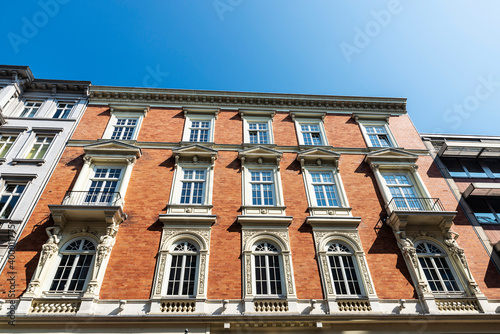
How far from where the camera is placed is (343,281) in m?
13.2

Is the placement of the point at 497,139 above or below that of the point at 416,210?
above

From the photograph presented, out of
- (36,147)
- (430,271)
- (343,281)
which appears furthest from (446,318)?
(36,147)

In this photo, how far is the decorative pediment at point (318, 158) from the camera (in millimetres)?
17969

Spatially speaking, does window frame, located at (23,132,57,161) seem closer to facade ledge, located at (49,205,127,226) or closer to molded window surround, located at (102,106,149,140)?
molded window surround, located at (102,106,149,140)

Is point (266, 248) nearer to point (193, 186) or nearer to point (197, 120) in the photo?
point (193, 186)

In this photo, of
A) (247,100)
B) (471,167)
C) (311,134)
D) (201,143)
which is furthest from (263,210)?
(471,167)

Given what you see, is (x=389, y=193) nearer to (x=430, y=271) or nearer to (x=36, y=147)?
(x=430, y=271)

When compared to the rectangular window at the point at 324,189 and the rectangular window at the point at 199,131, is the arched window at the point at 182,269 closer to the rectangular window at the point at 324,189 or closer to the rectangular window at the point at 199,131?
the rectangular window at the point at 324,189

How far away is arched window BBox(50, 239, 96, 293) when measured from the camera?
12.4 m

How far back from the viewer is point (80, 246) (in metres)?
13.5

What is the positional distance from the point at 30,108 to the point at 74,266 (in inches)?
546

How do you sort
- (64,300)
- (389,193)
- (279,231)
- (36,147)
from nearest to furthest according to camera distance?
(64,300) < (279,231) < (389,193) < (36,147)

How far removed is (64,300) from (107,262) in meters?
2.02

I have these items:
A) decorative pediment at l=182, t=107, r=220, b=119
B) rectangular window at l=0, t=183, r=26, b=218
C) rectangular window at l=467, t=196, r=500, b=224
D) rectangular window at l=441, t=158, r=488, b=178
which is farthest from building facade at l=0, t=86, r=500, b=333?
rectangular window at l=441, t=158, r=488, b=178
